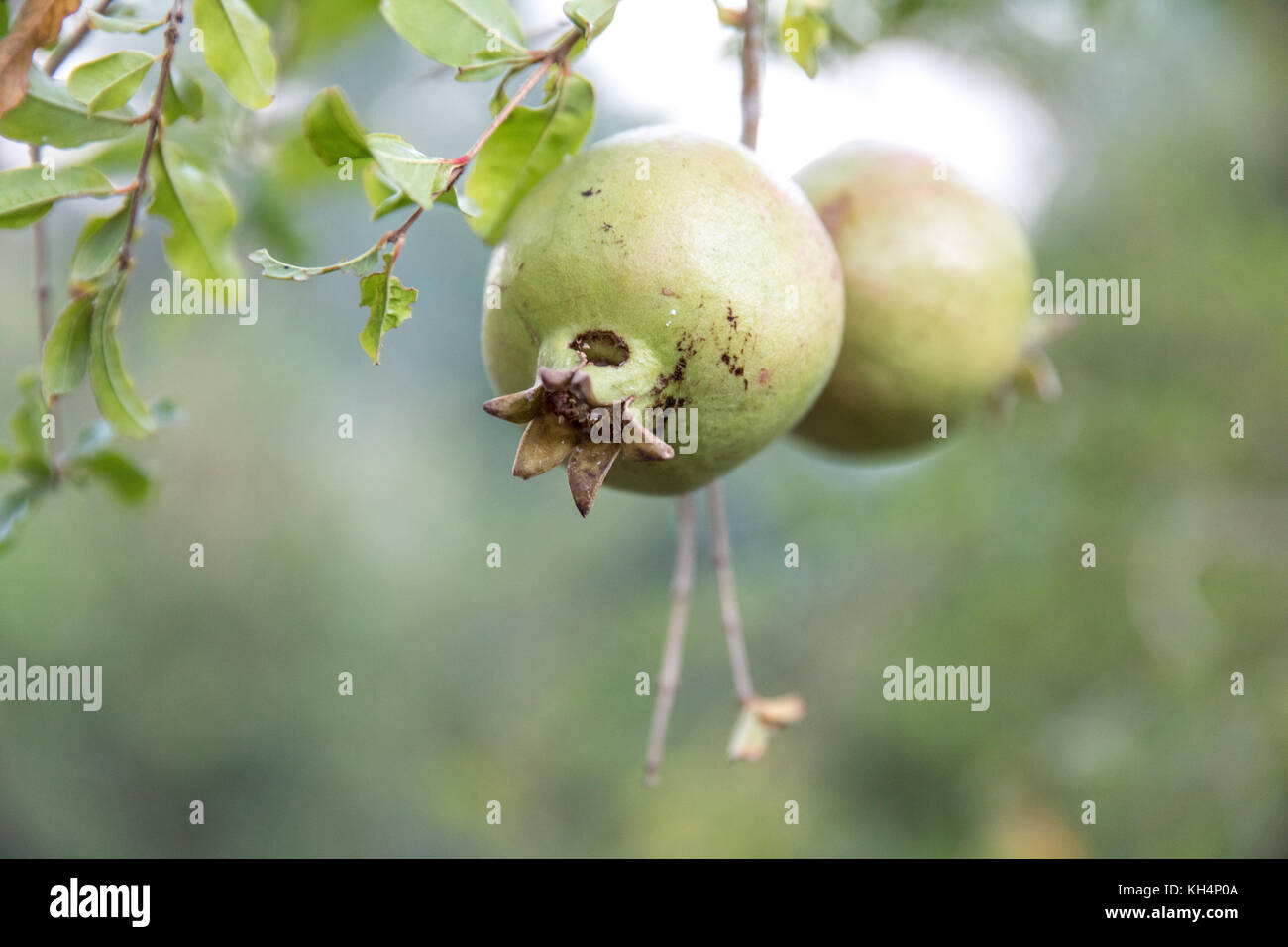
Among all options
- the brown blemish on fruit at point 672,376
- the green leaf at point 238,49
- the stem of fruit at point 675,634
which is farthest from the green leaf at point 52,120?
the stem of fruit at point 675,634

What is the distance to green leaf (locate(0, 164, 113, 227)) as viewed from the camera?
3.87ft

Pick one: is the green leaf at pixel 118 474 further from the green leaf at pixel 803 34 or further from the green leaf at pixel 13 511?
the green leaf at pixel 803 34

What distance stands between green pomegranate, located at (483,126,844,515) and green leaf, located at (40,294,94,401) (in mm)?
544

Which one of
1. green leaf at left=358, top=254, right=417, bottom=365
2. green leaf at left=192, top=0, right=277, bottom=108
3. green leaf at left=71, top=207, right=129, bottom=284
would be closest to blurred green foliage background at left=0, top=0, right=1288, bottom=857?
green leaf at left=192, top=0, right=277, bottom=108

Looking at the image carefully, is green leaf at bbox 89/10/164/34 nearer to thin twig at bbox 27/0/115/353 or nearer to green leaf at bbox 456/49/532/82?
thin twig at bbox 27/0/115/353

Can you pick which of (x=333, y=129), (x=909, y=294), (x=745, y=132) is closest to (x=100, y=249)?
(x=333, y=129)

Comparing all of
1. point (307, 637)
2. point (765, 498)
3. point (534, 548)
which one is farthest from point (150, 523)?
point (765, 498)

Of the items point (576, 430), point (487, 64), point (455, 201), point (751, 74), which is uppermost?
point (751, 74)

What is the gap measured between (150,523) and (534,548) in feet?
14.9

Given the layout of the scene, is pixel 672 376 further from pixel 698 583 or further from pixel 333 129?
pixel 698 583

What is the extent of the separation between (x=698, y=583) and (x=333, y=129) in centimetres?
618

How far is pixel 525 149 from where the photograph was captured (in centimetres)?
129

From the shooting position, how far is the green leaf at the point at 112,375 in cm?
126
